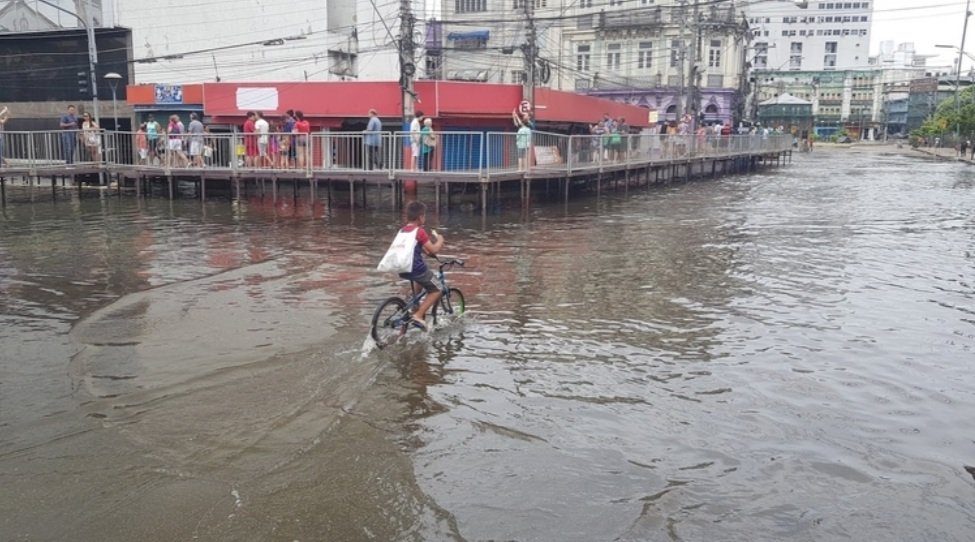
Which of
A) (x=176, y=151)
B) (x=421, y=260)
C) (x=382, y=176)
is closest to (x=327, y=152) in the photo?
(x=382, y=176)

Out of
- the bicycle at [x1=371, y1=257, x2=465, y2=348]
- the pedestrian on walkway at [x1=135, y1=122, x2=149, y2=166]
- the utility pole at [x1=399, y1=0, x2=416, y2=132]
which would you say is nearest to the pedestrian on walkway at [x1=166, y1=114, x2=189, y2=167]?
the pedestrian on walkway at [x1=135, y1=122, x2=149, y2=166]

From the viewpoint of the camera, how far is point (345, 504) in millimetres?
5055

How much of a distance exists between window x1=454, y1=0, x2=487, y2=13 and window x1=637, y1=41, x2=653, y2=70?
13195mm

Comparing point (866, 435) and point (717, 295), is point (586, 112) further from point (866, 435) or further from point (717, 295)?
point (866, 435)

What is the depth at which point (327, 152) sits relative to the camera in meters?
22.2

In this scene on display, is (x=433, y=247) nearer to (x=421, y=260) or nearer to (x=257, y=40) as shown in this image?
(x=421, y=260)

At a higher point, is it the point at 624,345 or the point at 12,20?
the point at 12,20

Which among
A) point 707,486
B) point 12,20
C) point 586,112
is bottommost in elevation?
point 707,486

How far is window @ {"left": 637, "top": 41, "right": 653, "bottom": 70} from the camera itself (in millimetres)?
62438

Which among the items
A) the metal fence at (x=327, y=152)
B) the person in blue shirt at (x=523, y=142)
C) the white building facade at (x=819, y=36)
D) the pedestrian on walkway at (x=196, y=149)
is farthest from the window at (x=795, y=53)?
the pedestrian on walkway at (x=196, y=149)

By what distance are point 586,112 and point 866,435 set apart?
27.9m

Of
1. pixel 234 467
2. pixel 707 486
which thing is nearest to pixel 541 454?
pixel 707 486

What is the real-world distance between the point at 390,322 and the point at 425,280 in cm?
59

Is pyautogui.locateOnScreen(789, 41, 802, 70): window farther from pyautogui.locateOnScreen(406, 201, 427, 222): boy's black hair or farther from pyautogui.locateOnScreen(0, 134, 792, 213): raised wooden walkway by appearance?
pyautogui.locateOnScreen(406, 201, 427, 222): boy's black hair
